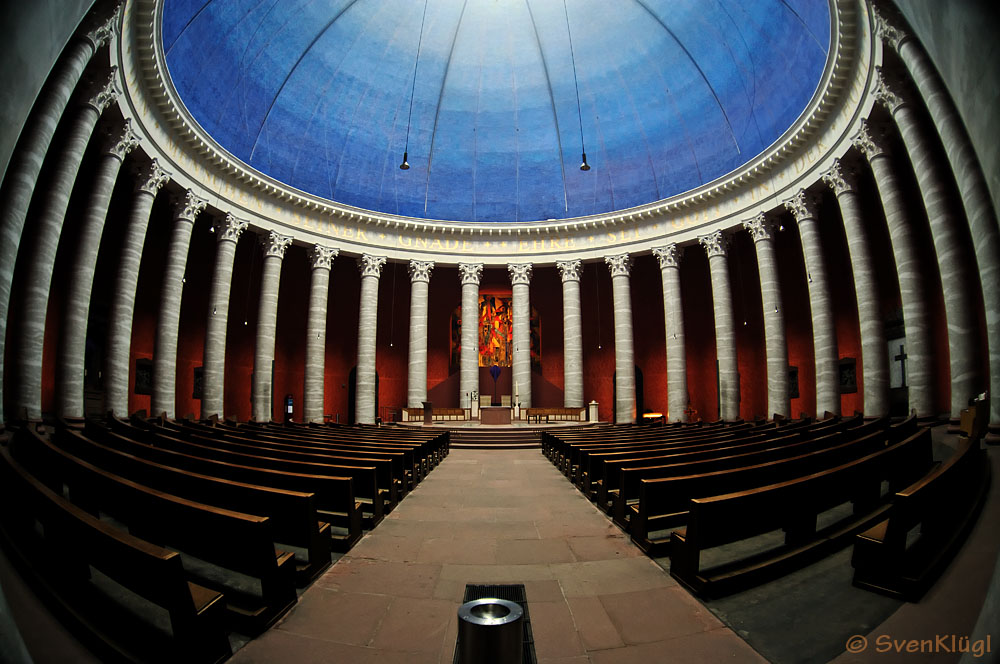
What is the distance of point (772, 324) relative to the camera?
57.5 feet

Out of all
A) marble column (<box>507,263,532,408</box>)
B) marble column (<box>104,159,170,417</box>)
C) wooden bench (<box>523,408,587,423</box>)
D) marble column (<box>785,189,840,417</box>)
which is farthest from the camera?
marble column (<box>507,263,532,408</box>)

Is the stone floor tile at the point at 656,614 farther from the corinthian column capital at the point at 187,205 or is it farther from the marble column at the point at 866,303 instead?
the corinthian column capital at the point at 187,205

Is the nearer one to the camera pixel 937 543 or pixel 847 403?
pixel 937 543

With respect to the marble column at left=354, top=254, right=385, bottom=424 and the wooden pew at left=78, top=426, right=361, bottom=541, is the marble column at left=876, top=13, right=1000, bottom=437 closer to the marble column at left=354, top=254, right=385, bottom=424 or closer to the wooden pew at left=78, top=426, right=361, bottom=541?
the wooden pew at left=78, top=426, right=361, bottom=541

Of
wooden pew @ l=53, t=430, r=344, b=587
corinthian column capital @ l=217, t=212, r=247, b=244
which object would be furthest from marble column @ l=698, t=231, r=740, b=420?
corinthian column capital @ l=217, t=212, r=247, b=244

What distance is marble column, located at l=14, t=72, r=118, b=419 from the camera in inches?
379

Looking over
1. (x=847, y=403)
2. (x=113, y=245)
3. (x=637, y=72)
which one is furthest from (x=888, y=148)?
(x=113, y=245)

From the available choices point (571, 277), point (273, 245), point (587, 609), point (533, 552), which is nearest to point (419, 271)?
point (273, 245)

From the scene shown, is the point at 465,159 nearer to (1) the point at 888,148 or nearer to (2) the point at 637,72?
(2) the point at 637,72

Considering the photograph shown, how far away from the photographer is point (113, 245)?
665 inches

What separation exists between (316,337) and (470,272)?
8724mm

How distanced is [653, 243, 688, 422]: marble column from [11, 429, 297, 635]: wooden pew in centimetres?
2037

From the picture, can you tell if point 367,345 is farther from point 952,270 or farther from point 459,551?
point 952,270

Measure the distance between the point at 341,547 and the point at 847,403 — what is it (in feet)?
69.8
